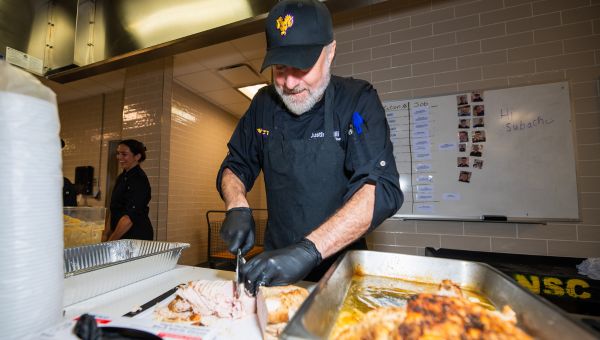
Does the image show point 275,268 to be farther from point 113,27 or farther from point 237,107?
point 237,107

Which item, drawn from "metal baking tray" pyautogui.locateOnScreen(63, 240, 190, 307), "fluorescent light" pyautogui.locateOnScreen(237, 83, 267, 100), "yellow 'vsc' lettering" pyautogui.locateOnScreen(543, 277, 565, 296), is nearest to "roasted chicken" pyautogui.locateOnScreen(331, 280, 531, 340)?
"metal baking tray" pyautogui.locateOnScreen(63, 240, 190, 307)

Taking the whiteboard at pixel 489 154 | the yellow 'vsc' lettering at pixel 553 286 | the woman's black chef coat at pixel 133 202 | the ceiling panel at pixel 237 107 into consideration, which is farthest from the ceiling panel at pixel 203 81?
the yellow 'vsc' lettering at pixel 553 286

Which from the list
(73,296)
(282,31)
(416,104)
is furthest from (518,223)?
(73,296)

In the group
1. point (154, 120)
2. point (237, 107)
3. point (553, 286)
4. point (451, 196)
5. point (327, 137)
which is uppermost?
point (237, 107)

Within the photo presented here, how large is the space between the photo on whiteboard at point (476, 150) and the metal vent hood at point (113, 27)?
146cm

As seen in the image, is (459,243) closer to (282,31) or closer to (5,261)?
(282,31)

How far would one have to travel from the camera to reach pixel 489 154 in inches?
87.7

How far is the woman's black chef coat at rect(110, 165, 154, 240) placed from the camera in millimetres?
2857

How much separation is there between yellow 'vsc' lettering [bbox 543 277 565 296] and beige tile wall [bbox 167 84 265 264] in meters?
4.35

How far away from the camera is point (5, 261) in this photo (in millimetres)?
532

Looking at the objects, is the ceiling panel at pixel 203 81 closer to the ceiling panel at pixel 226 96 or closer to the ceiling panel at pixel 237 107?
the ceiling panel at pixel 226 96

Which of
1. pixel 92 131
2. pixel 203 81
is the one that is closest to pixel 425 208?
pixel 203 81

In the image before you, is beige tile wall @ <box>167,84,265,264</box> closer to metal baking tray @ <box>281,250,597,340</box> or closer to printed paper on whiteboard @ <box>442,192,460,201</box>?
printed paper on whiteboard @ <box>442,192,460,201</box>

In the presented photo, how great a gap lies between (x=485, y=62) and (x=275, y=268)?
8.22ft
